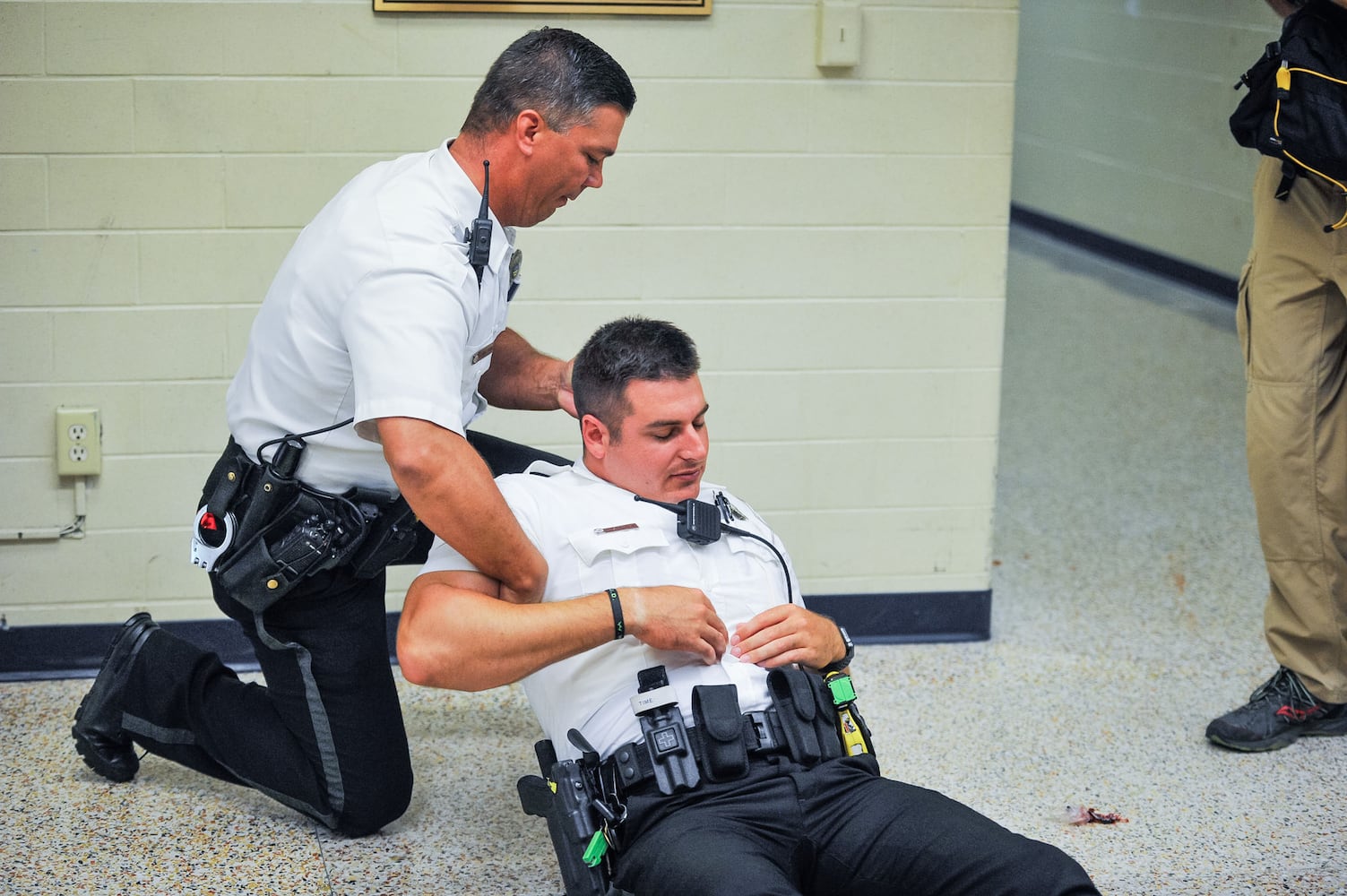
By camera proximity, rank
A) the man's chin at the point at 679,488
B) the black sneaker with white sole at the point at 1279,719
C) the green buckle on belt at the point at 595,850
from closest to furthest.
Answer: the green buckle on belt at the point at 595,850 → the man's chin at the point at 679,488 → the black sneaker with white sole at the point at 1279,719

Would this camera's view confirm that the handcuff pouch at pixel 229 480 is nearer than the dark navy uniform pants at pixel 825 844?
No

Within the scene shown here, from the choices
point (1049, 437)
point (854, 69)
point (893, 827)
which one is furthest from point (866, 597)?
point (1049, 437)

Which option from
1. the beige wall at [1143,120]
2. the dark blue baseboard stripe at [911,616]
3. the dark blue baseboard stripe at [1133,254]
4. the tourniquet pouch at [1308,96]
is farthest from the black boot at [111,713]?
the dark blue baseboard stripe at [1133,254]

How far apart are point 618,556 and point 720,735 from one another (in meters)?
0.31

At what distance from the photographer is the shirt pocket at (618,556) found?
193 centimetres

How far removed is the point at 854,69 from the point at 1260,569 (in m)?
1.80

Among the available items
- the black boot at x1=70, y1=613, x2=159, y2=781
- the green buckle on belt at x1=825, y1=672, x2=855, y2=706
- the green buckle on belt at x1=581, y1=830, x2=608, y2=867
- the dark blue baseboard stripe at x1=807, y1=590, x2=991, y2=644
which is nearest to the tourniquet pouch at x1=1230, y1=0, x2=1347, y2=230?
the dark blue baseboard stripe at x1=807, y1=590, x2=991, y2=644

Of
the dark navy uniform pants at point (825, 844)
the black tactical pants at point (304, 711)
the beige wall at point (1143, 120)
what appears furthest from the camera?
the beige wall at point (1143, 120)

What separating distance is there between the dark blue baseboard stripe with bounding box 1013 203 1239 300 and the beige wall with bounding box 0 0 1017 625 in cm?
390

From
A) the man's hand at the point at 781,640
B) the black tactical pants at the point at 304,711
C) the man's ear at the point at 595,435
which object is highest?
the man's ear at the point at 595,435

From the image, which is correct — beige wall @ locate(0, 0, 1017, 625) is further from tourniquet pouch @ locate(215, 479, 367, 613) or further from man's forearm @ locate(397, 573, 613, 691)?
man's forearm @ locate(397, 573, 613, 691)

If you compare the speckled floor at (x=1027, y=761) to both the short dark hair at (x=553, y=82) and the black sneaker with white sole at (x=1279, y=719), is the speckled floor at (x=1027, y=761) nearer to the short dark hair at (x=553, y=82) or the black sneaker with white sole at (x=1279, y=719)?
the black sneaker with white sole at (x=1279, y=719)

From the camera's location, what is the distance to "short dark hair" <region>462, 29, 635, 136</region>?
194 cm

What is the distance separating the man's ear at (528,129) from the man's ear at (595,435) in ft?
1.34
